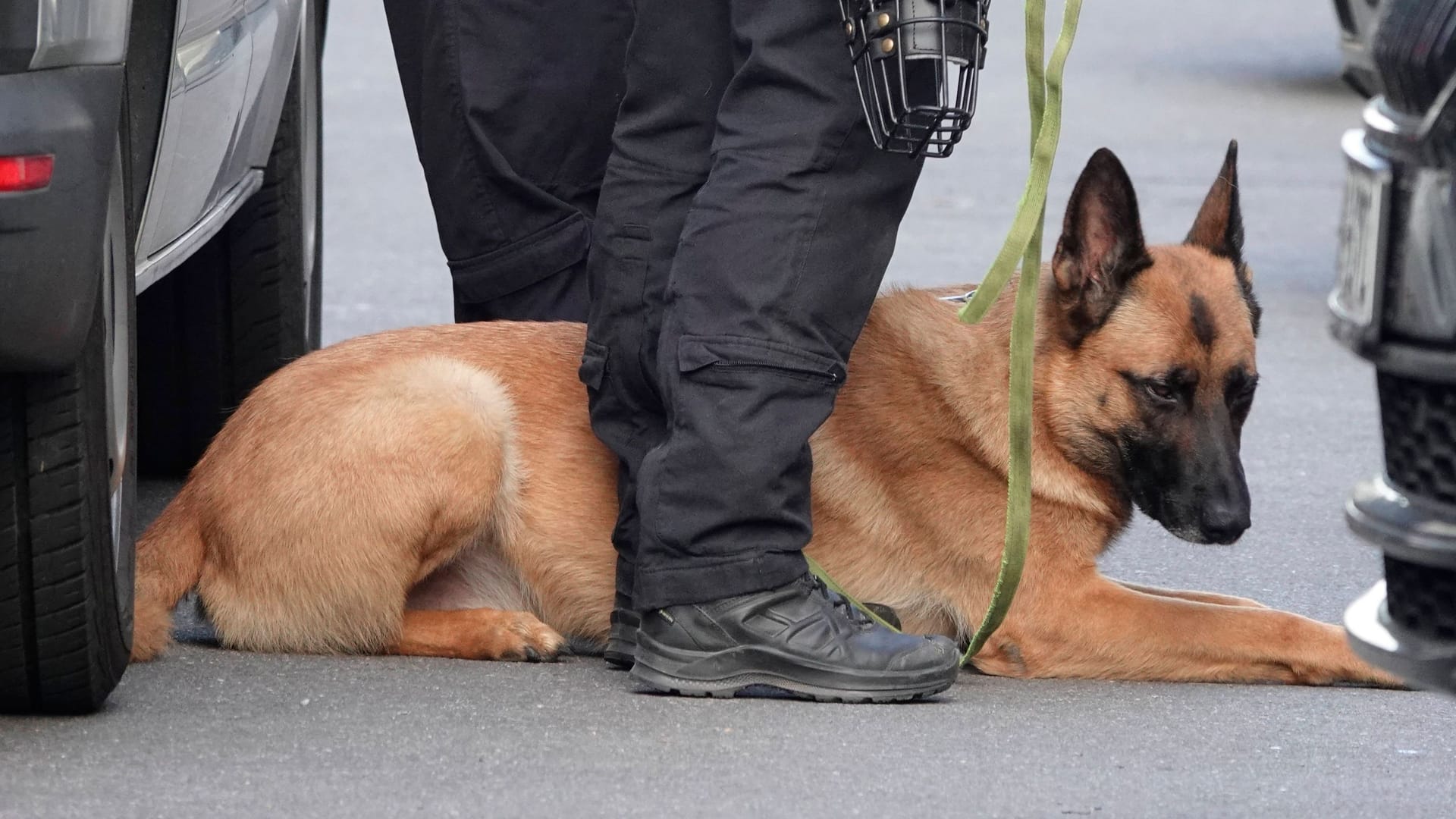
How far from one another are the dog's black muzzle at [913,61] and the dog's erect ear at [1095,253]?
54 centimetres

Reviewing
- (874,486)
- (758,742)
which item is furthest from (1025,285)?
(758,742)

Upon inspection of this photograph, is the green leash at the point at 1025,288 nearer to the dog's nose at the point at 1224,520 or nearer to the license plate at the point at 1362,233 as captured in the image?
the dog's nose at the point at 1224,520

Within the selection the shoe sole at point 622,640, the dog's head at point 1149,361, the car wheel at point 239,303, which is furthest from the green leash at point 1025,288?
the car wheel at point 239,303

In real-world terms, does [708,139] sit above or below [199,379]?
above

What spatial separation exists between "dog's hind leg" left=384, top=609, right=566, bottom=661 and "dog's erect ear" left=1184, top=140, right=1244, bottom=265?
4.85ft

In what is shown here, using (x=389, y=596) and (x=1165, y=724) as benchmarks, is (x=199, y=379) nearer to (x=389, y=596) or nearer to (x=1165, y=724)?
(x=389, y=596)

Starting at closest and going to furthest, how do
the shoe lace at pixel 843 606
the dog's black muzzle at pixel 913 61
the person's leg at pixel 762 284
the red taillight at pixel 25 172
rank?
1. the red taillight at pixel 25 172
2. the dog's black muzzle at pixel 913 61
3. the person's leg at pixel 762 284
4. the shoe lace at pixel 843 606

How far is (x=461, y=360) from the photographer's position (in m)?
3.45

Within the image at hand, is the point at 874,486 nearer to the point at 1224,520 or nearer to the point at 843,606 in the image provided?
the point at 843,606

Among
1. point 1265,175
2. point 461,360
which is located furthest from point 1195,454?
point 1265,175

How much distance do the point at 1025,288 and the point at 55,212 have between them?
155 cm

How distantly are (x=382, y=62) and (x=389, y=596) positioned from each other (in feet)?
33.0

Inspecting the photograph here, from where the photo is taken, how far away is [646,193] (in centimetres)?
310

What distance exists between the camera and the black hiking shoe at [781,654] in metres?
3.03
